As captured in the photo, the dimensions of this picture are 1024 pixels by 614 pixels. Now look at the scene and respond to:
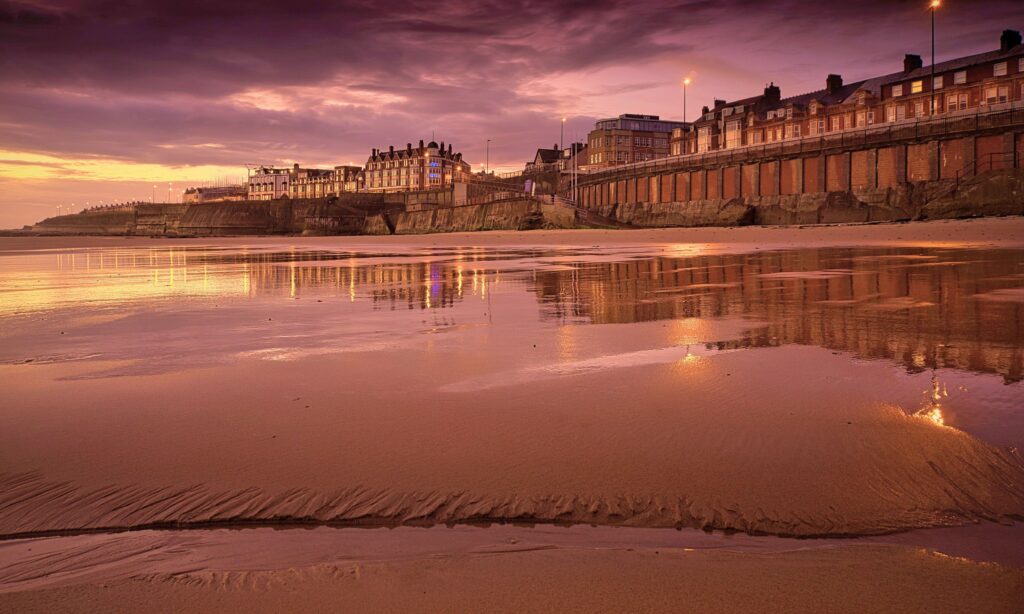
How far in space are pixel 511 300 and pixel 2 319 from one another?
26.0 feet

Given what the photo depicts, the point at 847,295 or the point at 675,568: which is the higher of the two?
the point at 847,295

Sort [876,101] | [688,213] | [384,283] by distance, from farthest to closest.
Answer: [876,101] < [688,213] < [384,283]

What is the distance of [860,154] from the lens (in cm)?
4262

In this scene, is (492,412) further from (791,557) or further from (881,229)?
(881,229)

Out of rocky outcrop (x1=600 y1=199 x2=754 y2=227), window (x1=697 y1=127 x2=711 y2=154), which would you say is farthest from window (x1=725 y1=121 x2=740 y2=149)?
rocky outcrop (x1=600 y1=199 x2=754 y2=227)

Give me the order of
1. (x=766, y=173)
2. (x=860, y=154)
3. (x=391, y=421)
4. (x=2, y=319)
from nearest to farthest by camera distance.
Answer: (x=391, y=421)
(x=2, y=319)
(x=860, y=154)
(x=766, y=173)

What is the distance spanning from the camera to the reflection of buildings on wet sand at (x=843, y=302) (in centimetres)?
703

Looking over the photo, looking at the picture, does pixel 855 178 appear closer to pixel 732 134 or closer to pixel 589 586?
pixel 589 586

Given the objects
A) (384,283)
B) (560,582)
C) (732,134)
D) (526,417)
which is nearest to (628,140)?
(732,134)

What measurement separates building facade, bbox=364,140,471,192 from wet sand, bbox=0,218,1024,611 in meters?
159

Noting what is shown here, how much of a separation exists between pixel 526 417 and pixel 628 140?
4870 inches

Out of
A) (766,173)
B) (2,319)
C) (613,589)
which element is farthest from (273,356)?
(766,173)

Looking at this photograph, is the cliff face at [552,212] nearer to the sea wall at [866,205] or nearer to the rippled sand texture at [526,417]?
the sea wall at [866,205]

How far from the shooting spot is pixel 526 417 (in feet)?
15.1
